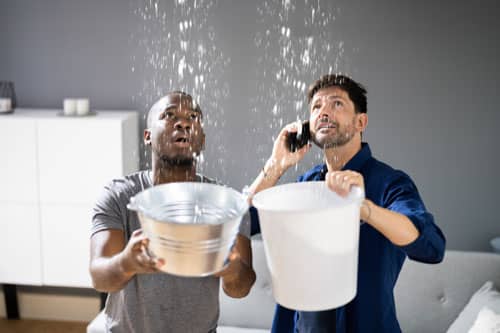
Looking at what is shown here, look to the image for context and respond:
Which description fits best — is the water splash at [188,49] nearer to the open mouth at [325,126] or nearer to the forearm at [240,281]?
the open mouth at [325,126]

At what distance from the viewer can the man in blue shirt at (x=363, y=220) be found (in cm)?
190

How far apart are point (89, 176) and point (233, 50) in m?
1.00

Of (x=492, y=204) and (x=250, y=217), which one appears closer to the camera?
(x=250, y=217)

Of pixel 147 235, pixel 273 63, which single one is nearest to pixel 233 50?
pixel 273 63

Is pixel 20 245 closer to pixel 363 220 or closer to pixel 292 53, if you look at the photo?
pixel 292 53

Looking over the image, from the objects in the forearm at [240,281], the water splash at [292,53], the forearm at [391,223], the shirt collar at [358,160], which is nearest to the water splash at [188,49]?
the water splash at [292,53]

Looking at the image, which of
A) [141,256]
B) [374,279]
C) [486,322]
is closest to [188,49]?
[486,322]

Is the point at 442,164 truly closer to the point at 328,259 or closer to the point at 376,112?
the point at 376,112

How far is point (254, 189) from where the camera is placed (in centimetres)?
216

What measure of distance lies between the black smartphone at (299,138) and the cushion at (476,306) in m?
1.21

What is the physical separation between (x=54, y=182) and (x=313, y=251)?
8.58 feet

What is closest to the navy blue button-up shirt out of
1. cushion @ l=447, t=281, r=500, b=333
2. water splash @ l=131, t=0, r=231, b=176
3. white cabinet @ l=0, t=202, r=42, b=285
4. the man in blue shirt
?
the man in blue shirt

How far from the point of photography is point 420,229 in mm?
1877

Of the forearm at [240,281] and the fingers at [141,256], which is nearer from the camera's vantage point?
the fingers at [141,256]
